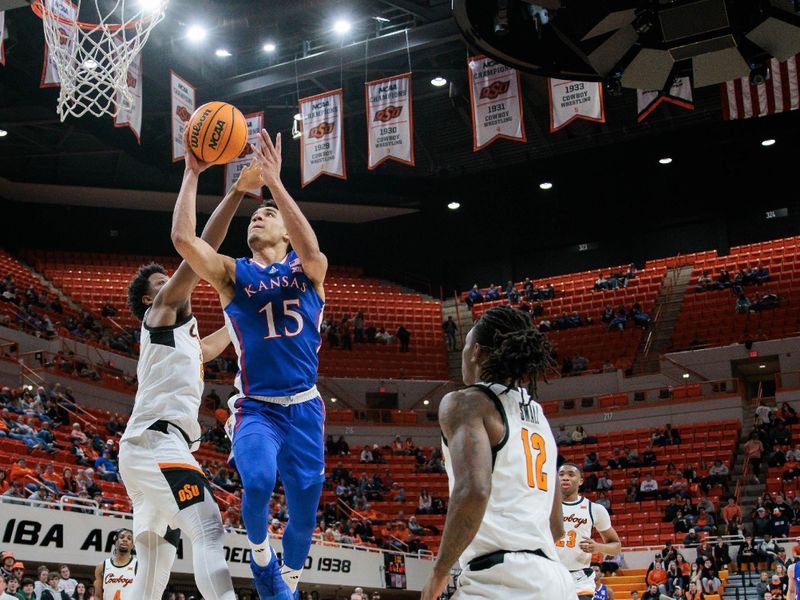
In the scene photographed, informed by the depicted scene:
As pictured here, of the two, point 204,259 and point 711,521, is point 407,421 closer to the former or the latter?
point 711,521

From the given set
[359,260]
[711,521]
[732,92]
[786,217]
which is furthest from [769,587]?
[359,260]

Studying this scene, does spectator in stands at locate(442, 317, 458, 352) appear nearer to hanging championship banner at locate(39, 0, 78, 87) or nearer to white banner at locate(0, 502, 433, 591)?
white banner at locate(0, 502, 433, 591)

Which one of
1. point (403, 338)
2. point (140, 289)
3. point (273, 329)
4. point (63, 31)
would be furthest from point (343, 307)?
point (273, 329)

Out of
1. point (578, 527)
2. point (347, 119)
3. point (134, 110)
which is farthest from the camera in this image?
point (347, 119)

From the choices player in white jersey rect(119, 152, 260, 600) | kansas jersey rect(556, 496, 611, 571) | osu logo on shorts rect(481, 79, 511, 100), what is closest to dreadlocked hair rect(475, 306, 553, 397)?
player in white jersey rect(119, 152, 260, 600)

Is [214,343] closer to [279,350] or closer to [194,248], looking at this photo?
[279,350]

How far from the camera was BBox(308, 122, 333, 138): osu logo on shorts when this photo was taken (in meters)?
23.0

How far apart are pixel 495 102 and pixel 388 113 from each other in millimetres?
2560

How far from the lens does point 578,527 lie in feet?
29.4

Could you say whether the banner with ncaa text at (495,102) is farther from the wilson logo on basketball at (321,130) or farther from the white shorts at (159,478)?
the white shorts at (159,478)

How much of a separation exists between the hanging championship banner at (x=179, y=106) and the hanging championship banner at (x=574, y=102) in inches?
335

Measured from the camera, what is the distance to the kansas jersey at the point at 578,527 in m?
8.44

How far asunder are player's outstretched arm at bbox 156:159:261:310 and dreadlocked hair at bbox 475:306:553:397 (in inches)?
81.0

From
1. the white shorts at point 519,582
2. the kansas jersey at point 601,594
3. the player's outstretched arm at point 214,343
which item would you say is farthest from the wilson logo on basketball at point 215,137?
the kansas jersey at point 601,594
